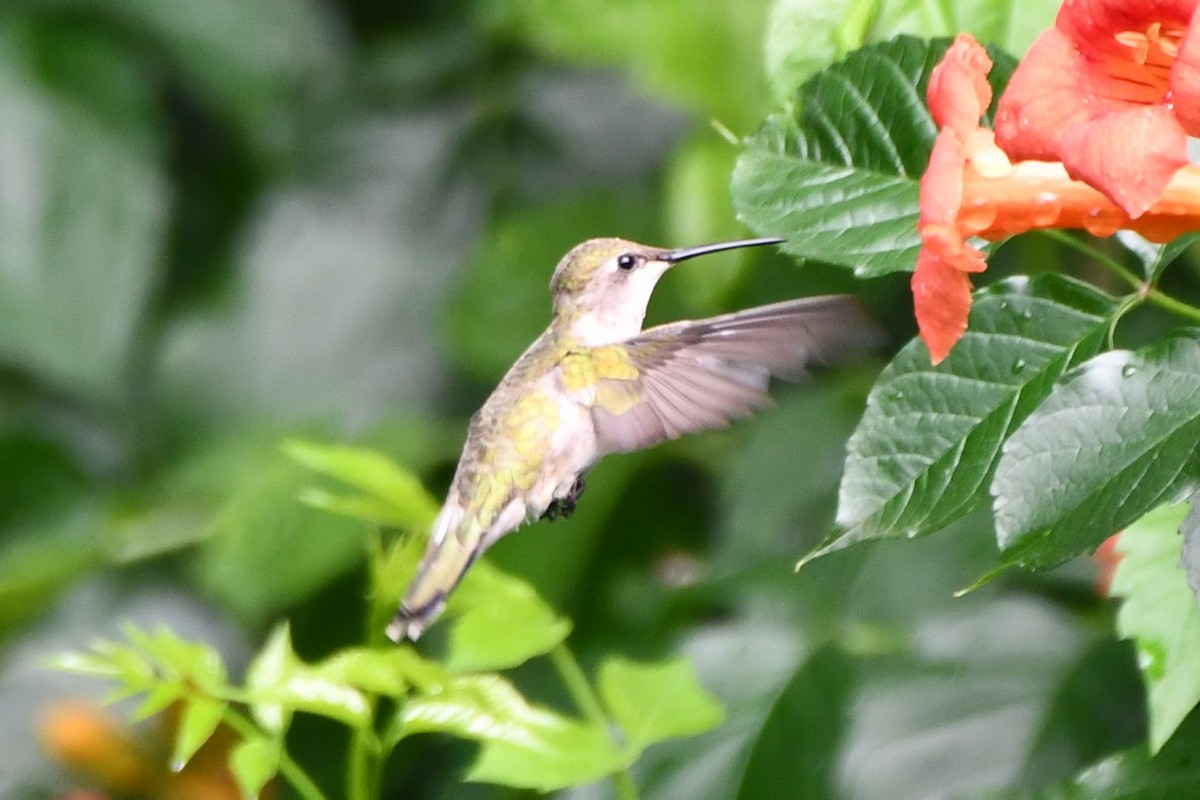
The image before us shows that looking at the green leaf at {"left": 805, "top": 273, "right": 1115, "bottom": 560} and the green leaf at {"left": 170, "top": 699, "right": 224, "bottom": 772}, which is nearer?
the green leaf at {"left": 805, "top": 273, "right": 1115, "bottom": 560}

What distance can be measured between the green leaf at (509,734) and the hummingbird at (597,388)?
46 millimetres

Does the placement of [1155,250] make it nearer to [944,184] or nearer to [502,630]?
[944,184]

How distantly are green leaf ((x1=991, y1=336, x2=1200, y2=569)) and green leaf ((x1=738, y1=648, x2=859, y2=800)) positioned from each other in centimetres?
49

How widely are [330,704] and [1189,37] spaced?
0.55 metres

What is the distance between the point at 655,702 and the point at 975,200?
16.4 inches

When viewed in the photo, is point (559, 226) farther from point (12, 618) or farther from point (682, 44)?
point (12, 618)

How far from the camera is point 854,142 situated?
0.80 m

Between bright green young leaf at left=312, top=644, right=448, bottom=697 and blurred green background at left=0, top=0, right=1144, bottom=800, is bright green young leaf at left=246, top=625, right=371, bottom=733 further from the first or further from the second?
blurred green background at left=0, top=0, right=1144, bottom=800

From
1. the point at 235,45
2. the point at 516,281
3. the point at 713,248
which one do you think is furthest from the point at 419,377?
the point at 713,248

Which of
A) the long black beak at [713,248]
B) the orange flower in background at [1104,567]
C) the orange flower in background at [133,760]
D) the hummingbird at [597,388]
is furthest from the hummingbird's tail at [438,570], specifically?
the orange flower in background at [133,760]

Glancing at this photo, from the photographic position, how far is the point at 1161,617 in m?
0.75

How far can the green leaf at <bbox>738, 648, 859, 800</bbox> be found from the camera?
3.58ft

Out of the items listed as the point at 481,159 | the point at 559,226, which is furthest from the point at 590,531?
the point at 481,159

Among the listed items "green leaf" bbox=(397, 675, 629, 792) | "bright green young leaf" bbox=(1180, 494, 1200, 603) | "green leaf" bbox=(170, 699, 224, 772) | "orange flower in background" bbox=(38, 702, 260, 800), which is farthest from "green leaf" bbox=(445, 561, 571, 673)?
"orange flower in background" bbox=(38, 702, 260, 800)
